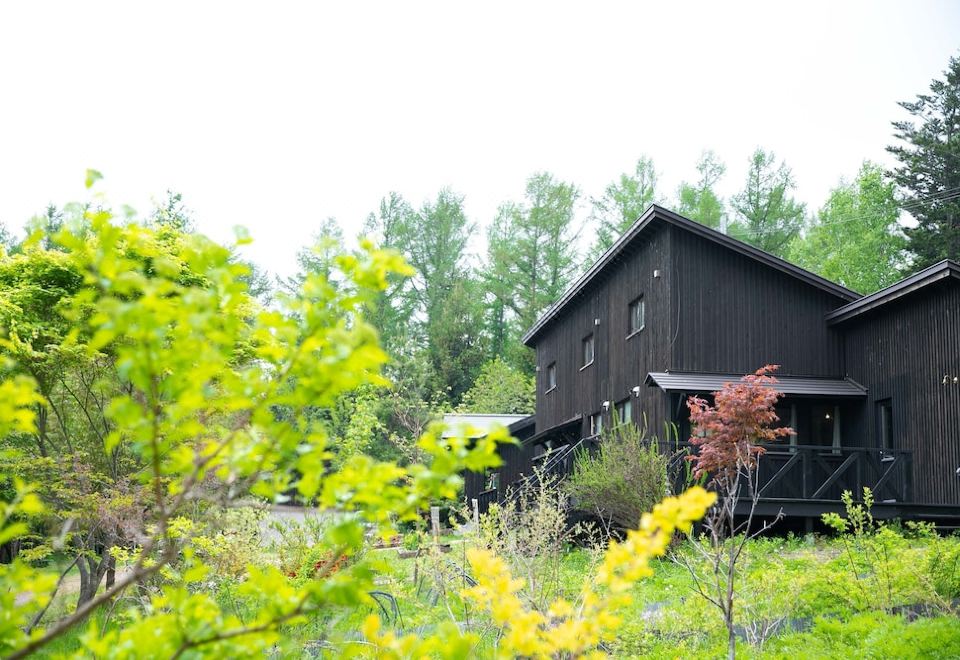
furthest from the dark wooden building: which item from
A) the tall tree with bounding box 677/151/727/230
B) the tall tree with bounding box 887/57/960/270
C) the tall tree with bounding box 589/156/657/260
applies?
the tall tree with bounding box 589/156/657/260

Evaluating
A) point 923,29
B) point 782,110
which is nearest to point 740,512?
point 782,110

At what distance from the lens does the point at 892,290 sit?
49.9ft

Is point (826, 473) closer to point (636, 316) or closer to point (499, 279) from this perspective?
point (636, 316)

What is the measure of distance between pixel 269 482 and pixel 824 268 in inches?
1313

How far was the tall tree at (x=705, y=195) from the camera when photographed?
1427 inches

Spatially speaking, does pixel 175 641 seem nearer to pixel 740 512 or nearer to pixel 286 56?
pixel 740 512

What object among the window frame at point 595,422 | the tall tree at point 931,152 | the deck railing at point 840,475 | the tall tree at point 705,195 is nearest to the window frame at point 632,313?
the window frame at point 595,422

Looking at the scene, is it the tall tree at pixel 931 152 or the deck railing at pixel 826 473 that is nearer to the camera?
the deck railing at pixel 826 473

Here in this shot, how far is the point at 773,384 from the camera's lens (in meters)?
15.6

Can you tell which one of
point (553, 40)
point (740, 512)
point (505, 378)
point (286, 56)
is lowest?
point (740, 512)

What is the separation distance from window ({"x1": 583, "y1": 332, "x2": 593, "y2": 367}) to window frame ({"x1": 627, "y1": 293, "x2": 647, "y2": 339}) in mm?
2856

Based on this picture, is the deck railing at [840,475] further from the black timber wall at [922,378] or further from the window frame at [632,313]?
the window frame at [632,313]

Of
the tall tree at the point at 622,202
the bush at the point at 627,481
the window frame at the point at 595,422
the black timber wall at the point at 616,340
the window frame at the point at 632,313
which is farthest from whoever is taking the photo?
the tall tree at the point at 622,202

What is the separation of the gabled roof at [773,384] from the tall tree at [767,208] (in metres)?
20.7
